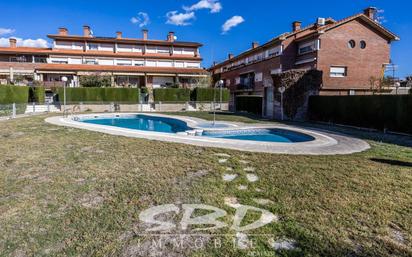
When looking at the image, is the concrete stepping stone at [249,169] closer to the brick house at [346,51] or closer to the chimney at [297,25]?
the brick house at [346,51]

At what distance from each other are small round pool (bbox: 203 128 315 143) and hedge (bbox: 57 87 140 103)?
19992 millimetres

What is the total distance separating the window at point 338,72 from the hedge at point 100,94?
69.4ft

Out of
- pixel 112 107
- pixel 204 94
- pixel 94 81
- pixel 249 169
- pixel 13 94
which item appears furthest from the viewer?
pixel 94 81

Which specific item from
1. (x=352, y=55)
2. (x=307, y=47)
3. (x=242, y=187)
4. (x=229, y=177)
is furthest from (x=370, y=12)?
(x=242, y=187)

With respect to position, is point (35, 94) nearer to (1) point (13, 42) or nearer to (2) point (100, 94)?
(2) point (100, 94)

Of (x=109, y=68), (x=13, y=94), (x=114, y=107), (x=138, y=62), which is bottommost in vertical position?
(x=114, y=107)

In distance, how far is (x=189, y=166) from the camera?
660 cm

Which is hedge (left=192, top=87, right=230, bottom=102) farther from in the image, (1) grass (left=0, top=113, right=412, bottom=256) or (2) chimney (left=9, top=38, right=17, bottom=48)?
(2) chimney (left=9, top=38, right=17, bottom=48)

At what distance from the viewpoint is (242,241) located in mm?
3412

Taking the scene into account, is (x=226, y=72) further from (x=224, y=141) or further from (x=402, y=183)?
(x=402, y=183)

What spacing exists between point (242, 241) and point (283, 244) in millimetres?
480

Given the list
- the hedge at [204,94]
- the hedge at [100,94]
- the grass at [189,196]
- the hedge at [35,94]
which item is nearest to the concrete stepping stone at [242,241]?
the grass at [189,196]

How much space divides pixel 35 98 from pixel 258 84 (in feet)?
88.2

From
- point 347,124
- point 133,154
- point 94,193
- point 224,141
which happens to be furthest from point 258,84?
point 94,193
